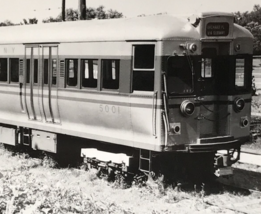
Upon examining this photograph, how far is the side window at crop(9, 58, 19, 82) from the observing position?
526 inches

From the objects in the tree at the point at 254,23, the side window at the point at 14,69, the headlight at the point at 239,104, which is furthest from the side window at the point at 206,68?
the tree at the point at 254,23

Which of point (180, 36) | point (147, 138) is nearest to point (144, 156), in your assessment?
point (147, 138)

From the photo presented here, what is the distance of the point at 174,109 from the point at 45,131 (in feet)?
13.3

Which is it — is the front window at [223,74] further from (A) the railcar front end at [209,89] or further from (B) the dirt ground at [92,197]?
(B) the dirt ground at [92,197]

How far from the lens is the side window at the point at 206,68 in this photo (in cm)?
1041

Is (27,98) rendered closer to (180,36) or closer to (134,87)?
(134,87)

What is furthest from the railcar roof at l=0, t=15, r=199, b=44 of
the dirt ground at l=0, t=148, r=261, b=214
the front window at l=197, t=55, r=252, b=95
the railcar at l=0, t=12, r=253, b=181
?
the dirt ground at l=0, t=148, r=261, b=214

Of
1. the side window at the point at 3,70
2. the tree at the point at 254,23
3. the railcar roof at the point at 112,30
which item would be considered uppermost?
the tree at the point at 254,23

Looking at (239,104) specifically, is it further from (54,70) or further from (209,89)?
(54,70)

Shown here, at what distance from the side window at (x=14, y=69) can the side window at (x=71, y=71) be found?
214cm

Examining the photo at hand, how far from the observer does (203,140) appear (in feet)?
33.3

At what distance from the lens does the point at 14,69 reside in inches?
531

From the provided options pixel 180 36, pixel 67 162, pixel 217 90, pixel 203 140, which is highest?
pixel 180 36

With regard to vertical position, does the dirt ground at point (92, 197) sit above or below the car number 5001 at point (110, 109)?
below
